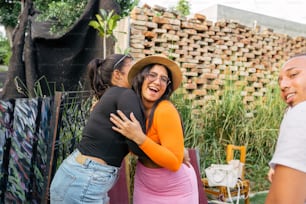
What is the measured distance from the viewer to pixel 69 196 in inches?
52.8

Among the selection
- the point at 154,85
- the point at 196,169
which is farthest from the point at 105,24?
the point at 154,85

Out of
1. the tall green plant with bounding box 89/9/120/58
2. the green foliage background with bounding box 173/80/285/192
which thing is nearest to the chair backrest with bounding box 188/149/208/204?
the green foliage background with bounding box 173/80/285/192

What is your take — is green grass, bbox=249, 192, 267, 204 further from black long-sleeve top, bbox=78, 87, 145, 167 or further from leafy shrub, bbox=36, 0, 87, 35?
leafy shrub, bbox=36, 0, 87, 35

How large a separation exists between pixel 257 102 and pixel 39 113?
3.61 metres

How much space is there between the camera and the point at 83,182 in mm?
1327

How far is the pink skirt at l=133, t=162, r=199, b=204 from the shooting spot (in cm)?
144

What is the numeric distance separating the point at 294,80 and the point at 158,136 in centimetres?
72

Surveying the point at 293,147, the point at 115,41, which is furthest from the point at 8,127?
the point at 115,41

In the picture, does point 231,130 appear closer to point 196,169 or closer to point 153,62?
point 196,169

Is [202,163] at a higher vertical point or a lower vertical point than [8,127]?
lower

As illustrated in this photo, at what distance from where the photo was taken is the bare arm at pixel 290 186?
2.16 ft

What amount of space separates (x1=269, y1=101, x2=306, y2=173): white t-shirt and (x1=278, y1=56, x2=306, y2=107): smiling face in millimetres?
68

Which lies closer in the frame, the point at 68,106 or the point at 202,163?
the point at 68,106

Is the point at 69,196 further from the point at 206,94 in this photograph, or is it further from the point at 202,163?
the point at 206,94
